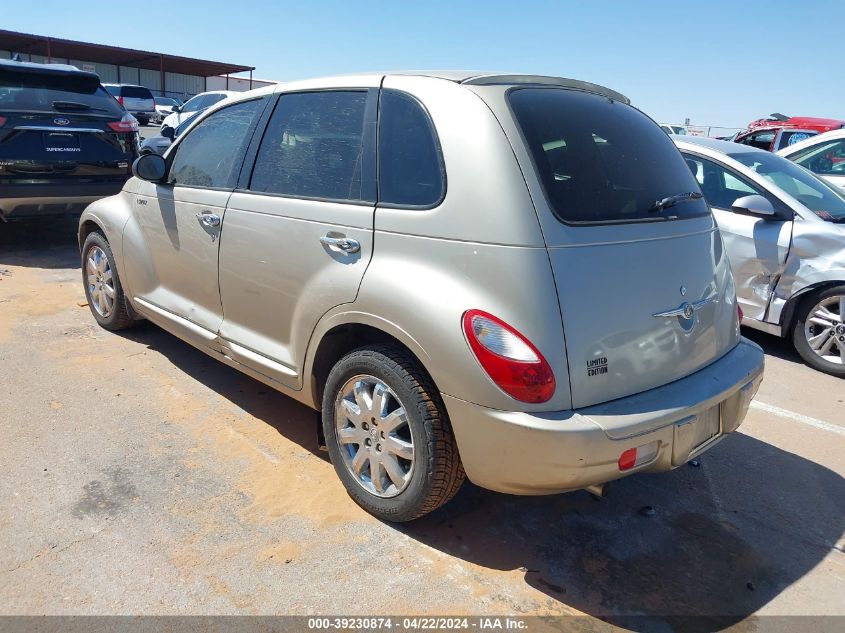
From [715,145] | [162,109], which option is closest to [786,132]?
[715,145]

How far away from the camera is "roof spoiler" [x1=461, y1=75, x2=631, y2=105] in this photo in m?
2.84

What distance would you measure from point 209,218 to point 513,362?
7.10 feet

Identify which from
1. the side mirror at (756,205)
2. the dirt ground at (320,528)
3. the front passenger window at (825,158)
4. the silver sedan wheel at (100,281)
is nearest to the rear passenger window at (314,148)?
the dirt ground at (320,528)

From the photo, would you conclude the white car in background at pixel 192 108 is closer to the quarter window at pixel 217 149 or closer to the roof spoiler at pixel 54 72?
the roof spoiler at pixel 54 72

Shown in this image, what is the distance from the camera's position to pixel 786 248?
5332mm

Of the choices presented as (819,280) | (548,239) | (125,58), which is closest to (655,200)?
(548,239)

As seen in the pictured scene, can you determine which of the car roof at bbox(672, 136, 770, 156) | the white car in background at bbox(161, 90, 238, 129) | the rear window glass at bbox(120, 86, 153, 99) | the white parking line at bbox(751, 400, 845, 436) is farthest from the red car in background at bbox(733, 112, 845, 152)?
the rear window glass at bbox(120, 86, 153, 99)

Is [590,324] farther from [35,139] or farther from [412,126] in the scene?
[35,139]

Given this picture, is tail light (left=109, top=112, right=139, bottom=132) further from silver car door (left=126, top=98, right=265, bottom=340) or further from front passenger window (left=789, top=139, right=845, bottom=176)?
front passenger window (left=789, top=139, right=845, bottom=176)

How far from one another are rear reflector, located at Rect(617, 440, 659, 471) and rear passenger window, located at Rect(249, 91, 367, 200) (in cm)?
156

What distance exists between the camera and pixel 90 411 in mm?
3947

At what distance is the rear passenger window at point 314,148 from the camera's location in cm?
312

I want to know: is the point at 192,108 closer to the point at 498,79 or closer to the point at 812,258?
the point at 812,258

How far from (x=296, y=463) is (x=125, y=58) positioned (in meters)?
38.1
